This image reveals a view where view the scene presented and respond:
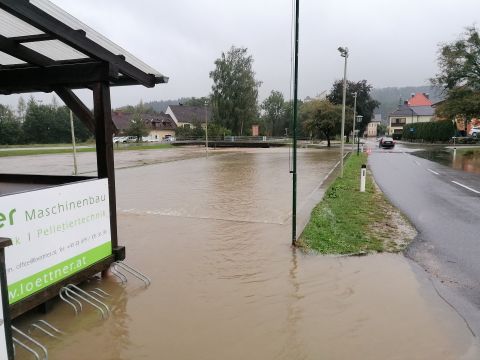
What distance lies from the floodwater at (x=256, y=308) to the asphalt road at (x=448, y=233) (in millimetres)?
287

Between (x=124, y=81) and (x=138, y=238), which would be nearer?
→ (x=124, y=81)

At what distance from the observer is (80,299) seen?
4754 mm

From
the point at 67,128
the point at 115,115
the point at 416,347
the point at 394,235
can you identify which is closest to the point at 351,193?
the point at 394,235

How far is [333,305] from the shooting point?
4.51 m

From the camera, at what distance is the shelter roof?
3.96 m

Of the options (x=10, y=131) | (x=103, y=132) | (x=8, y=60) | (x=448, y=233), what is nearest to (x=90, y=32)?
(x=103, y=132)

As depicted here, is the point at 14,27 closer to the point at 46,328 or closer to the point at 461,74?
the point at 46,328

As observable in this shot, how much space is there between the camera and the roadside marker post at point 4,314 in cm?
233

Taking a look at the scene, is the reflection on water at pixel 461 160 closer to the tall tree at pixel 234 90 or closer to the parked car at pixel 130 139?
the tall tree at pixel 234 90

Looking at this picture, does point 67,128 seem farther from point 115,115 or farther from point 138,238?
point 138,238

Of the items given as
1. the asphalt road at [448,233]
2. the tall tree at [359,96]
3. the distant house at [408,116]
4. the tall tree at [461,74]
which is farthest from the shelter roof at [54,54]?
the distant house at [408,116]

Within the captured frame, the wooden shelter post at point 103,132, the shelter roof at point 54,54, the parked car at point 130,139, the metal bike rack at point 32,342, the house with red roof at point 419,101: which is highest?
the house with red roof at point 419,101

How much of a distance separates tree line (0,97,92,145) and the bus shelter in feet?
199

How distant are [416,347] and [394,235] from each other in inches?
155
